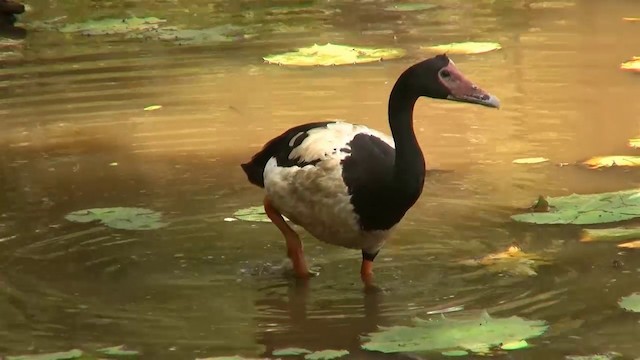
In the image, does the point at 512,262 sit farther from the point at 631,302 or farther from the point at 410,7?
the point at 410,7

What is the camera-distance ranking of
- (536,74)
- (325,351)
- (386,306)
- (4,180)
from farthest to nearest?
(536,74) → (4,180) → (386,306) → (325,351)

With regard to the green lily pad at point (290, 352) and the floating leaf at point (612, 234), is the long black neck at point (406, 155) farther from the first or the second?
the floating leaf at point (612, 234)

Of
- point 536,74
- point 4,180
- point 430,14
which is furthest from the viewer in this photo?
point 430,14

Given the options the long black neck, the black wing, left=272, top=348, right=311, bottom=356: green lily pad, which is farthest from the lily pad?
left=272, top=348, right=311, bottom=356: green lily pad

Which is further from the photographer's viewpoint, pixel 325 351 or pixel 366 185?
pixel 366 185

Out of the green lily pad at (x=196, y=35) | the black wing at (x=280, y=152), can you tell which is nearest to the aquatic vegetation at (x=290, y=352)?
the black wing at (x=280, y=152)

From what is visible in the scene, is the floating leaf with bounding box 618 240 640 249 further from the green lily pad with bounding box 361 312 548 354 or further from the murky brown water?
the green lily pad with bounding box 361 312 548 354

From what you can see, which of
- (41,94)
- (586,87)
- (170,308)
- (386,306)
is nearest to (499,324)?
(386,306)

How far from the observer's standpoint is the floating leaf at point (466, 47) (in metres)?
12.4

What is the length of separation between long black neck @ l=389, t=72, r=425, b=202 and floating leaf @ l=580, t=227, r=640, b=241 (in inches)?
48.7

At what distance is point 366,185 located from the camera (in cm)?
615

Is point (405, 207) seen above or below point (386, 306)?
above

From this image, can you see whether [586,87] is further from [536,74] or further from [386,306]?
[386,306]

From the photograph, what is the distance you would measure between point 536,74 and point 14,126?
4640 mm
